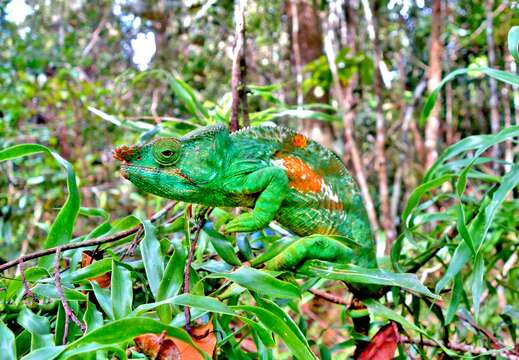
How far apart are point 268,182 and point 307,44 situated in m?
2.26

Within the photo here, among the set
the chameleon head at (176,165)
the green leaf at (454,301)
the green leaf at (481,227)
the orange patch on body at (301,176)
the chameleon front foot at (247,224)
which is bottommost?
the green leaf at (454,301)

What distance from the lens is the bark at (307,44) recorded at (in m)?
2.72

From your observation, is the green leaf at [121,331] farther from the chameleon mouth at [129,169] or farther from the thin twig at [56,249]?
the chameleon mouth at [129,169]

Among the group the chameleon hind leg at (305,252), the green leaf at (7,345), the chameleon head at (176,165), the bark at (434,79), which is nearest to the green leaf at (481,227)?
the chameleon hind leg at (305,252)

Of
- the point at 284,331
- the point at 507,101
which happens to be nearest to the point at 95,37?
the point at 507,101

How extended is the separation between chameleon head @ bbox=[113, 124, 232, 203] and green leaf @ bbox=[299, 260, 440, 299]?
19 centimetres

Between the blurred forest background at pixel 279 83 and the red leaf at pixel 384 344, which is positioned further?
the blurred forest background at pixel 279 83

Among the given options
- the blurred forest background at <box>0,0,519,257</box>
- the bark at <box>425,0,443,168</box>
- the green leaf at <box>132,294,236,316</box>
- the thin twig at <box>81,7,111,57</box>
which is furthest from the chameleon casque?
the thin twig at <box>81,7,111,57</box>

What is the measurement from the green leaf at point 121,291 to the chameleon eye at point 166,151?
0.16 metres

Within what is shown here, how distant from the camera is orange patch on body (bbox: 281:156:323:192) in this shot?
33.5 inches

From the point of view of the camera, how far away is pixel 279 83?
86.5 inches

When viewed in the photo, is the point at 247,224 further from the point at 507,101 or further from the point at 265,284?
the point at 507,101

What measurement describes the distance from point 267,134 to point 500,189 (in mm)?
391

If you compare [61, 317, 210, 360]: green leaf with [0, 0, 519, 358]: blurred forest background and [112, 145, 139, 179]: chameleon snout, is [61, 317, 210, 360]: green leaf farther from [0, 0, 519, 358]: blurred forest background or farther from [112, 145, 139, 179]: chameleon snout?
[0, 0, 519, 358]: blurred forest background
